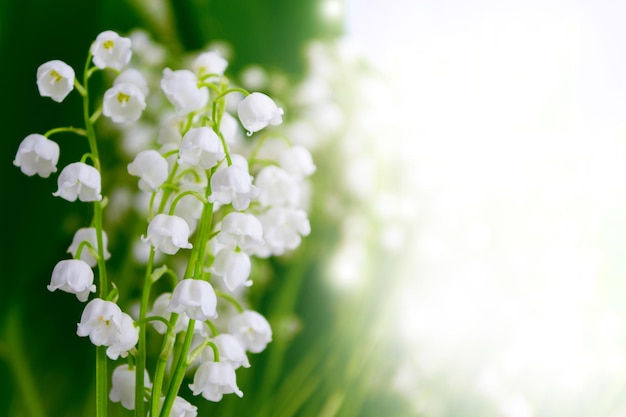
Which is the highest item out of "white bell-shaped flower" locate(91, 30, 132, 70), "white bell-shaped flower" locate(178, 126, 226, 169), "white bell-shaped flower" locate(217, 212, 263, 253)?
"white bell-shaped flower" locate(91, 30, 132, 70)

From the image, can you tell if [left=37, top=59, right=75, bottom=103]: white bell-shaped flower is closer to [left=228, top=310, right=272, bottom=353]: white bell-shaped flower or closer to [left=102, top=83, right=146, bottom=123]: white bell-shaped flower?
[left=102, top=83, right=146, bottom=123]: white bell-shaped flower

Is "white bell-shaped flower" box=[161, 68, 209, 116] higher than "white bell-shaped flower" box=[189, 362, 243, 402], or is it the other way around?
"white bell-shaped flower" box=[161, 68, 209, 116]

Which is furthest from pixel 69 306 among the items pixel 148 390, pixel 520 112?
pixel 520 112

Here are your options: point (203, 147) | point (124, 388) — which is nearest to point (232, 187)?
point (203, 147)

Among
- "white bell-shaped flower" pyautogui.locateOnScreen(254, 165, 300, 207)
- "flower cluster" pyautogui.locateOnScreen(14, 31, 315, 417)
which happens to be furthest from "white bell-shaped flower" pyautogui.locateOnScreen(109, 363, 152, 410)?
"white bell-shaped flower" pyautogui.locateOnScreen(254, 165, 300, 207)

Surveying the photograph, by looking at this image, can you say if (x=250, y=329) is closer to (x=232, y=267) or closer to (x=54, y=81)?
(x=232, y=267)

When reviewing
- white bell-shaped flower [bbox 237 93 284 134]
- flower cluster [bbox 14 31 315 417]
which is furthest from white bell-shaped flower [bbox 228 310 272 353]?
white bell-shaped flower [bbox 237 93 284 134]
